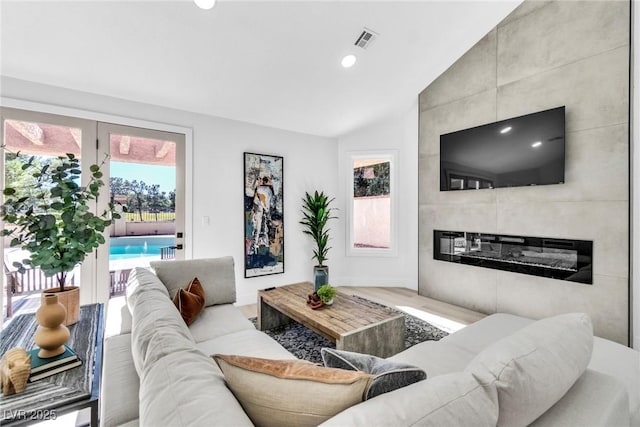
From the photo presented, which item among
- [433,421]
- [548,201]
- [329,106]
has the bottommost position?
[433,421]

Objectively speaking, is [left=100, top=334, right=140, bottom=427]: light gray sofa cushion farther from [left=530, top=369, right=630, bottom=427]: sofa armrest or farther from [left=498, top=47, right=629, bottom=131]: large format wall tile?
[left=498, top=47, right=629, bottom=131]: large format wall tile

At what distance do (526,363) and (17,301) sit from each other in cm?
387

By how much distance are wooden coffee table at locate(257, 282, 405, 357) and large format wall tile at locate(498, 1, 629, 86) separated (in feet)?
9.86

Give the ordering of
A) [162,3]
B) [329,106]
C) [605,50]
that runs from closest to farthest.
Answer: [162,3], [605,50], [329,106]

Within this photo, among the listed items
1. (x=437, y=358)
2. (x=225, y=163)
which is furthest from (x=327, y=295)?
(x=225, y=163)

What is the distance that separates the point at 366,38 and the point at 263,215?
2.47 metres

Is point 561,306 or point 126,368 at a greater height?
point 126,368

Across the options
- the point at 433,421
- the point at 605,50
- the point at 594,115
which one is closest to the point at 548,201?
the point at 594,115

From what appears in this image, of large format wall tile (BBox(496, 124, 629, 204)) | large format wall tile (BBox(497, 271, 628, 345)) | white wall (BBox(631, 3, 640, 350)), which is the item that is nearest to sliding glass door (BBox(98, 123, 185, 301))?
large format wall tile (BBox(497, 271, 628, 345))

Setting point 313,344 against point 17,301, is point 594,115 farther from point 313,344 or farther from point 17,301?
point 17,301

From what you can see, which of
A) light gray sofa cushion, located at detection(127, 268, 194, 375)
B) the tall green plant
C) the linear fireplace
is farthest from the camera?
the tall green plant

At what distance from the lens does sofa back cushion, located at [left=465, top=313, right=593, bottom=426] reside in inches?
31.3

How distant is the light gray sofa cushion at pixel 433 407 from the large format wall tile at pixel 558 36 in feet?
11.3

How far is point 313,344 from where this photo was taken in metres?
2.62
